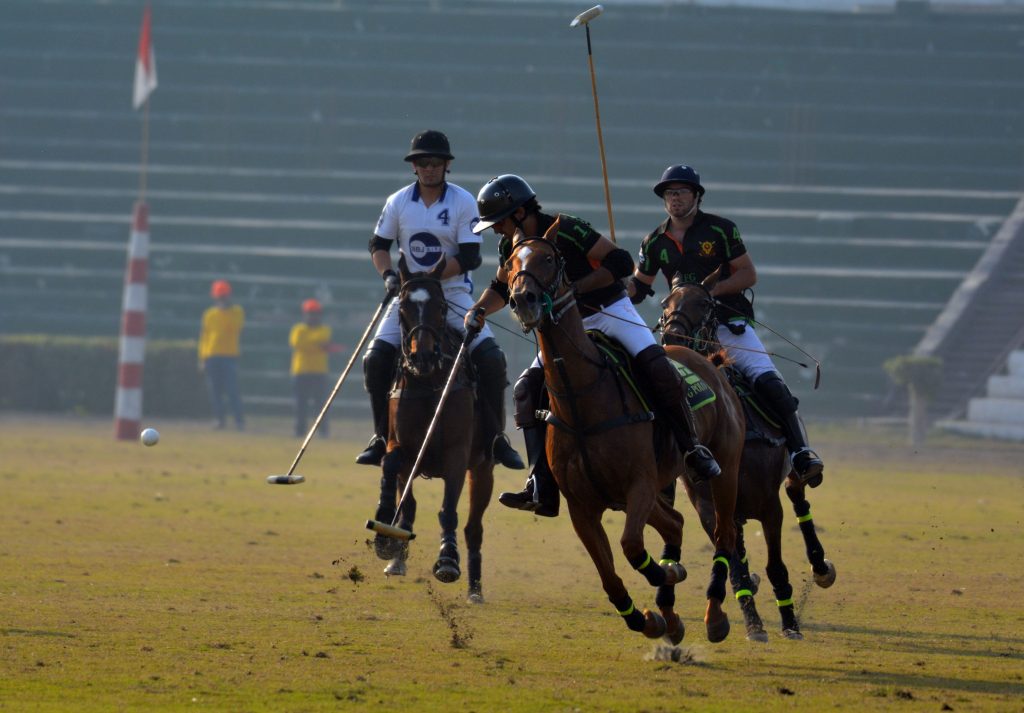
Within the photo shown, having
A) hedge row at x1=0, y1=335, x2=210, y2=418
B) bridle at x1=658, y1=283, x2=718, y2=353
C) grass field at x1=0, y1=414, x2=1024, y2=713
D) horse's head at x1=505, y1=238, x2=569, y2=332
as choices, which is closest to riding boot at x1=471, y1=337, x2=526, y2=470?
grass field at x1=0, y1=414, x2=1024, y2=713

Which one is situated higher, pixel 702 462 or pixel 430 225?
pixel 430 225

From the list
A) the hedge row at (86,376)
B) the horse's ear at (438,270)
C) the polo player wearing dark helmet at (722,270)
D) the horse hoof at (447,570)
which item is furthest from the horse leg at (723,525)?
the hedge row at (86,376)

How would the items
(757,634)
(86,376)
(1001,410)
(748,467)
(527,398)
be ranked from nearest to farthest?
(527,398)
(757,634)
(748,467)
(1001,410)
(86,376)

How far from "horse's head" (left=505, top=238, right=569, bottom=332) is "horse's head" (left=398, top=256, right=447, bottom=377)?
2.86 m

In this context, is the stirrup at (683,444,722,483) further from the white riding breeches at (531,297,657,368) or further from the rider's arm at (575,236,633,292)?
the rider's arm at (575,236,633,292)

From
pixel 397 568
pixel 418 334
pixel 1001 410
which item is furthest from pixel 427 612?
pixel 1001 410

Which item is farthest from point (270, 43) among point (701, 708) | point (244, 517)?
point (701, 708)

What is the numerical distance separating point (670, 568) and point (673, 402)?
2.83 ft

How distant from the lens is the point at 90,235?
1501 inches

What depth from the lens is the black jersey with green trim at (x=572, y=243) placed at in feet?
32.5

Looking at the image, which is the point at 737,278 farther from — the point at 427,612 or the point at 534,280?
the point at 534,280

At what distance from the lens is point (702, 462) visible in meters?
10.0

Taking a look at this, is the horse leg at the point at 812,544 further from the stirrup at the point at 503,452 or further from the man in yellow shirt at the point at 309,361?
the man in yellow shirt at the point at 309,361

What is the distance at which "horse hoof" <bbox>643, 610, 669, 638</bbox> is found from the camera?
31.8 feet
